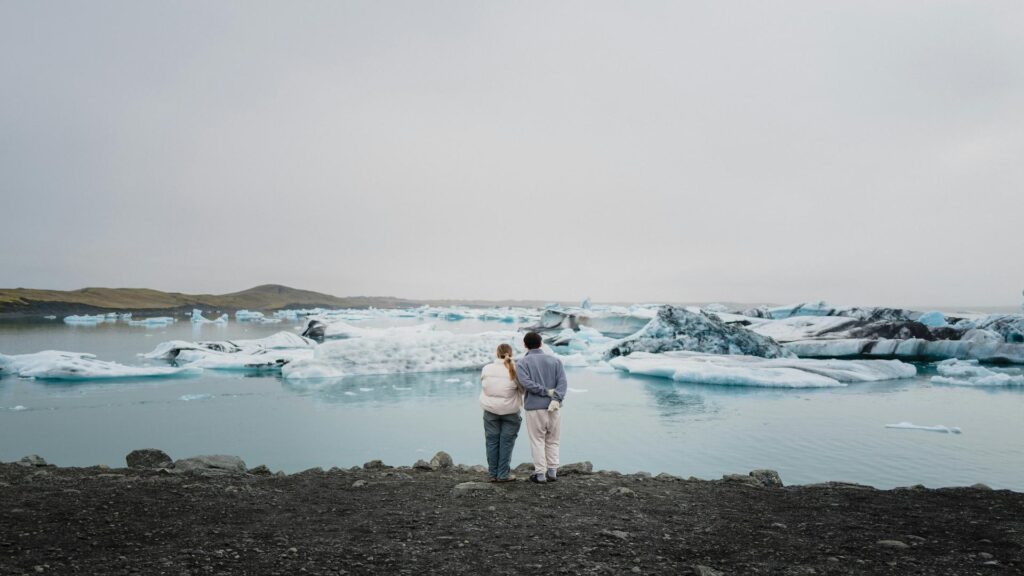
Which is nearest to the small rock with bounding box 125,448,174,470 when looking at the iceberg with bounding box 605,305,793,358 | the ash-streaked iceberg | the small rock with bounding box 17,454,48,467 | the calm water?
the small rock with bounding box 17,454,48,467

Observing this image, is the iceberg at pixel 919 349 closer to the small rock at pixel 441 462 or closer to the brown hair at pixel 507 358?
the small rock at pixel 441 462

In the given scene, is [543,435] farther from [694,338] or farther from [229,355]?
[694,338]

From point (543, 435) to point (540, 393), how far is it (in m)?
0.44

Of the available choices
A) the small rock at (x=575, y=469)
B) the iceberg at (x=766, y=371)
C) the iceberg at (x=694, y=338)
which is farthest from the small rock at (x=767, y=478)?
the iceberg at (x=694, y=338)

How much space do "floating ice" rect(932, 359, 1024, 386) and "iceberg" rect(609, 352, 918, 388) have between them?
1.23 meters

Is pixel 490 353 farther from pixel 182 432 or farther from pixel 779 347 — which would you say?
pixel 182 432

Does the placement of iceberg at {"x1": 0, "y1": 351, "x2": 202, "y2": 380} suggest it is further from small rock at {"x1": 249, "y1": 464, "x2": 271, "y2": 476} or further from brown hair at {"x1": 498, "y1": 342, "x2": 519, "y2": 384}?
brown hair at {"x1": 498, "y1": 342, "x2": 519, "y2": 384}

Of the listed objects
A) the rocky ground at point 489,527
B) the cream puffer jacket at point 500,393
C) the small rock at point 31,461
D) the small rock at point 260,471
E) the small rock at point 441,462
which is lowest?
the small rock at point 260,471

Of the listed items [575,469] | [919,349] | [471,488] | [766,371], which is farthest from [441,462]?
[919,349]

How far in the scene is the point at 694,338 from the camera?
2391 cm

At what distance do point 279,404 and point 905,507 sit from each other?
1266 cm

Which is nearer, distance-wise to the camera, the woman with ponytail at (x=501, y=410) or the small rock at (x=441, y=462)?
the woman with ponytail at (x=501, y=410)

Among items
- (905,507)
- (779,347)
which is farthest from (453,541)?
(779,347)

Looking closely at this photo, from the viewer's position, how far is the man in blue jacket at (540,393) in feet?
17.9
